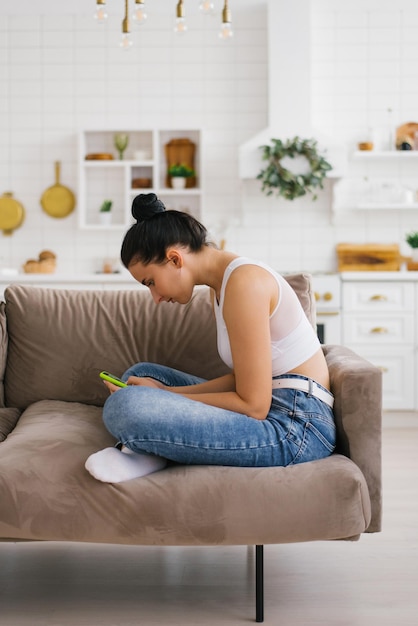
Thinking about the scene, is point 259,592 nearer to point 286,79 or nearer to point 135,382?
point 135,382

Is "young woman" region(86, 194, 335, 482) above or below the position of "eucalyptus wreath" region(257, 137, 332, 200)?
below

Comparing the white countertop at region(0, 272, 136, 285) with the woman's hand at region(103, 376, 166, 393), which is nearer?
the woman's hand at region(103, 376, 166, 393)

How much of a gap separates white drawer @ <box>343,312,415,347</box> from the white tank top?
3014mm

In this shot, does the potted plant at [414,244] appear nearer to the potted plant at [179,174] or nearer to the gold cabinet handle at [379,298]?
the gold cabinet handle at [379,298]

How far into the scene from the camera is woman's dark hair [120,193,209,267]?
2.18 m

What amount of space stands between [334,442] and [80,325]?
3.63 ft

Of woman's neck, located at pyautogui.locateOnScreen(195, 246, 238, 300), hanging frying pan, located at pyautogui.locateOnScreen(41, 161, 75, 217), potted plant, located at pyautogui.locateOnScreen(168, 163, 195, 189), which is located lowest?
woman's neck, located at pyautogui.locateOnScreen(195, 246, 238, 300)

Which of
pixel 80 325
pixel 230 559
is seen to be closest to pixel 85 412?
pixel 80 325

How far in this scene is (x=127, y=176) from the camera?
579cm

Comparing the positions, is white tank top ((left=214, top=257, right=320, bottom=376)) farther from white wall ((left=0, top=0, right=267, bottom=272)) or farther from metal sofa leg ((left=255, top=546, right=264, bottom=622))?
white wall ((left=0, top=0, right=267, bottom=272))

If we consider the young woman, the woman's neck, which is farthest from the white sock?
the woman's neck

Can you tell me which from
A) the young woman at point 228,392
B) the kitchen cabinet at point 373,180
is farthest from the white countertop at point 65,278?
the young woman at point 228,392

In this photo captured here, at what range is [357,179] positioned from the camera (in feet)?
19.2

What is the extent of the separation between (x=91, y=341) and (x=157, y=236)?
0.88 metres
